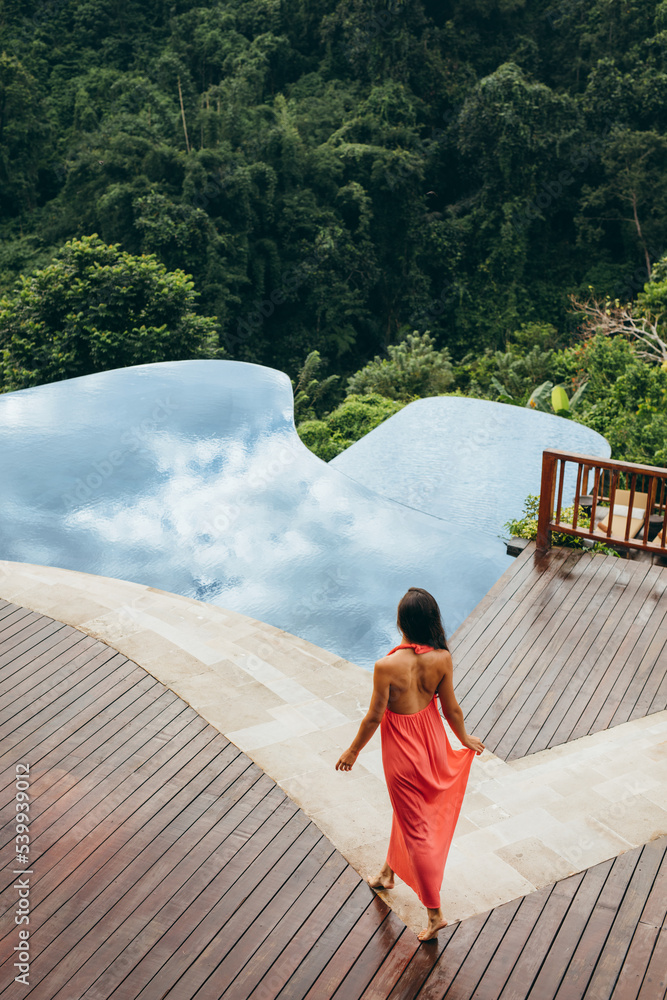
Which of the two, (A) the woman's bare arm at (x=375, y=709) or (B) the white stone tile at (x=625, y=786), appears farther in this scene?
(B) the white stone tile at (x=625, y=786)

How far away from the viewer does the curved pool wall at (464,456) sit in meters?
8.46

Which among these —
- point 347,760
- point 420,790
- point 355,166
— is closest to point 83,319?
point 355,166

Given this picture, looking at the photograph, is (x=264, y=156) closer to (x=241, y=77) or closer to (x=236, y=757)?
(x=241, y=77)

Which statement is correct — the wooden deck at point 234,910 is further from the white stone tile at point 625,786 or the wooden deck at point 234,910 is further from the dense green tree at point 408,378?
the dense green tree at point 408,378

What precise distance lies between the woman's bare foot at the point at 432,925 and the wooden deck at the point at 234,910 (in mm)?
33

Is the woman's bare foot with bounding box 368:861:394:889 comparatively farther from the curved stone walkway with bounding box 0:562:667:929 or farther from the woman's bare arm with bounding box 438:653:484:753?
the woman's bare arm with bounding box 438:653:484:753

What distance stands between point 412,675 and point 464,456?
697 centimetres

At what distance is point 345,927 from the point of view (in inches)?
108

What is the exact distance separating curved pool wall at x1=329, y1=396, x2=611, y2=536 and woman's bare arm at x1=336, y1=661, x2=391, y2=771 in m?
5.44

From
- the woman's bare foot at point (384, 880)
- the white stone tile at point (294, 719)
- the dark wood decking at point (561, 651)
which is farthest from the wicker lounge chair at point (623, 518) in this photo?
the woman's bare foot at point (384, 880)

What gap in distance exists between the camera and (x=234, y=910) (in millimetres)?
2801

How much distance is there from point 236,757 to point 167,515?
345 centimetres

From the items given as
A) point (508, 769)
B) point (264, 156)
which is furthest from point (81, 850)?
point (264, 156)

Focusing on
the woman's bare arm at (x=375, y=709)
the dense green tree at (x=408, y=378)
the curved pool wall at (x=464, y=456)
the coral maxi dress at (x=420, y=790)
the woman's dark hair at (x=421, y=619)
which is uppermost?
the woman's dark hair at (x=421, y=619)
